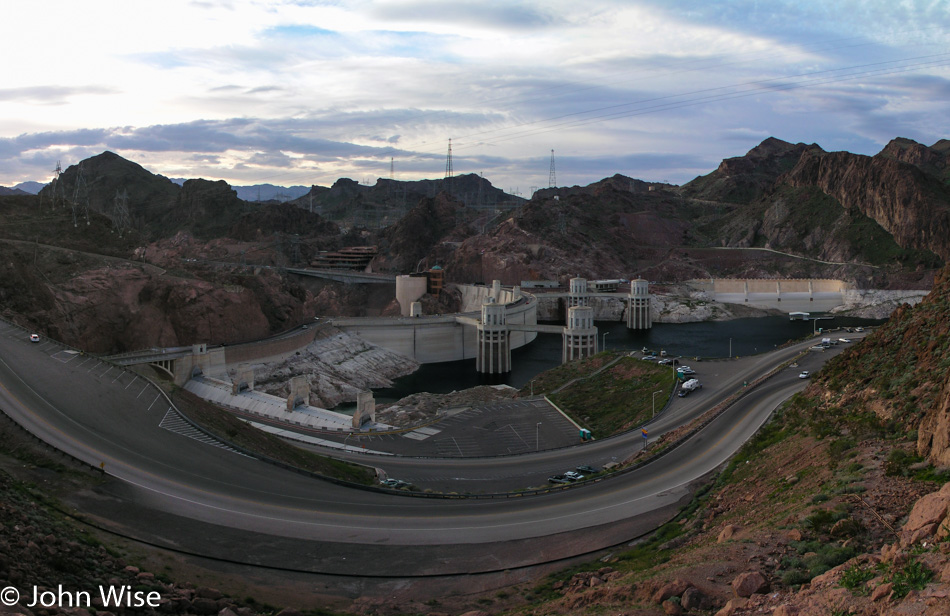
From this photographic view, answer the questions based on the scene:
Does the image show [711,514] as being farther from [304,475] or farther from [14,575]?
[14,575]

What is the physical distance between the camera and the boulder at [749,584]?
13.8 meters

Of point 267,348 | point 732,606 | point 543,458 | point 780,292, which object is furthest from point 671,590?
point 780,292

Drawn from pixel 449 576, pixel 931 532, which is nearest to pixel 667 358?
pixel 449 576

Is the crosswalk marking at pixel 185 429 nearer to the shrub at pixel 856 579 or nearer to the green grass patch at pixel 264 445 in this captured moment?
the green grass patch at pixel 264 445

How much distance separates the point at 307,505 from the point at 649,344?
A: 305ft

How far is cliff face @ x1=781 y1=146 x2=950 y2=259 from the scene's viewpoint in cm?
15412

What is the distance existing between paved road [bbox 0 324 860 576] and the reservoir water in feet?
147

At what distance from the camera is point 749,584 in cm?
1391

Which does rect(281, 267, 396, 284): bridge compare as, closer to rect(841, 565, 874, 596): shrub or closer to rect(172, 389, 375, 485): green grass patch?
rect(172, 389, 375, 485): green grass patch

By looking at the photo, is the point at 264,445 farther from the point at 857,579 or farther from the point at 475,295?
the point at 475,295

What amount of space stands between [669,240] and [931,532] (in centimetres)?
18477

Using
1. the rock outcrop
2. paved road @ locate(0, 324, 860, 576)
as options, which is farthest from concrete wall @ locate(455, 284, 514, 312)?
paved road @ locate(0, 324, 860, 576)

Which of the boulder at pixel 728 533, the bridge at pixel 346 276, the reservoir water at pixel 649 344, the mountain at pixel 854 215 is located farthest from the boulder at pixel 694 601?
the mountain at pixel 854 215

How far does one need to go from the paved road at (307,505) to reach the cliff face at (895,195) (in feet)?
466
